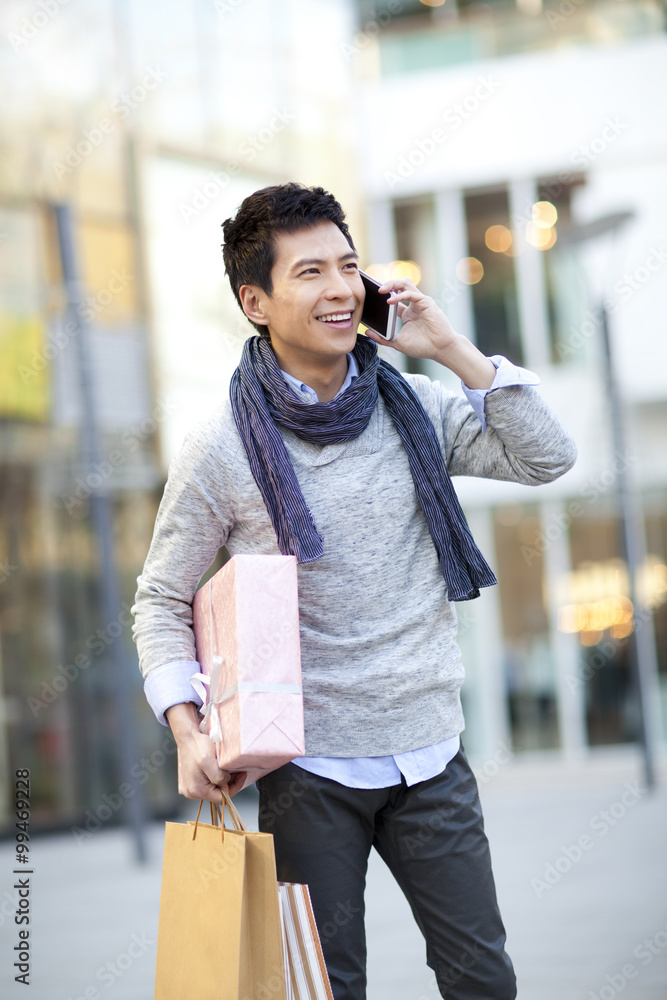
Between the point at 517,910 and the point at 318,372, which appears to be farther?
the point at 517,910

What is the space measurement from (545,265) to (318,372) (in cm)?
1262

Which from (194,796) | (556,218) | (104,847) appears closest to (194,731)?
(194,796)

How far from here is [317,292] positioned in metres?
2.42

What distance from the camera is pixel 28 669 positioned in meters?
11.1

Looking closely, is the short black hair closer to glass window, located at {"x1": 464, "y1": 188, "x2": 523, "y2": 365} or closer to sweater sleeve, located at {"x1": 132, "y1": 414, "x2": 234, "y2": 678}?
sweater sleeve, located at {"x1": 132, "y1": 414, "x2": 234, "y2": 678}

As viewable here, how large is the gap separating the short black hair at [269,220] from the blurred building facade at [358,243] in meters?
7.85

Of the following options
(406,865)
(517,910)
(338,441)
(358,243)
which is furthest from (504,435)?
(358,243)

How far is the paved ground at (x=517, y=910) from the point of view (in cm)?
516

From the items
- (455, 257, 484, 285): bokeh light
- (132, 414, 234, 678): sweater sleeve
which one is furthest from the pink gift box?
→ (455, 257, 484, 285): bokeh light

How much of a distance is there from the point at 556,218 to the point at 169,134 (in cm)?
485

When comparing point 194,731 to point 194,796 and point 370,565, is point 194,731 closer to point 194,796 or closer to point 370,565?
point 194,796

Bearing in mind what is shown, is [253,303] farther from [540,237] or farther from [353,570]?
[540,237]

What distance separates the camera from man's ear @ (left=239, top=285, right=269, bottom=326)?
254 cm

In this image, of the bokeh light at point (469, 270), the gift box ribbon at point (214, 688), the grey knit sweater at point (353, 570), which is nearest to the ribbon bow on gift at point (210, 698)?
the gift box ribbon at point (214, 688)
